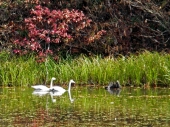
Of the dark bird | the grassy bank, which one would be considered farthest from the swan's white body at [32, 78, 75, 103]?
the grassy bank

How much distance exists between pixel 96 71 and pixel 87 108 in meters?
5.66

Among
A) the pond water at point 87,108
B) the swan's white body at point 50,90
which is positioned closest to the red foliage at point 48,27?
the swan's white body at point 50,90

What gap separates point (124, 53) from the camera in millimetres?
22906

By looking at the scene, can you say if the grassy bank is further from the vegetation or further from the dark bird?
the vegetation

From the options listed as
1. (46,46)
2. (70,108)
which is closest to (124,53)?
(46,46)

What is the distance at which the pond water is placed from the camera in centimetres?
1268

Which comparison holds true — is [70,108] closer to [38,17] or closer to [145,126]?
[145,126]

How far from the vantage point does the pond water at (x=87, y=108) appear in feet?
41.6

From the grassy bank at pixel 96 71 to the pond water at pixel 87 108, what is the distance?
0.81m

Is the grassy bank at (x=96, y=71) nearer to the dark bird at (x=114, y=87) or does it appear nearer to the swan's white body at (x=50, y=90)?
the dark bird at (x=114, y=87)

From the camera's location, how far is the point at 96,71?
2036 centimetres

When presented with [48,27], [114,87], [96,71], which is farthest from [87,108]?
[48,27]

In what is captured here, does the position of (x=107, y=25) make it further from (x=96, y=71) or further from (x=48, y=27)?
(x=96, y=71)

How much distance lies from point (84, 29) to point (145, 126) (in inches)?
434
